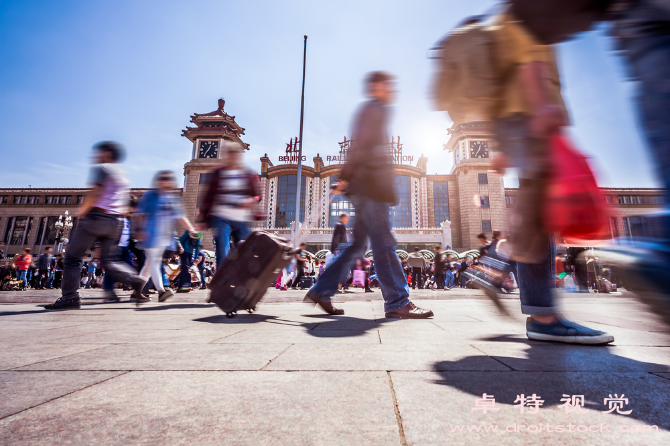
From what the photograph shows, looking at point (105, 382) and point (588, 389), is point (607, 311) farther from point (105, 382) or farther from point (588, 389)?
point (105, 382)

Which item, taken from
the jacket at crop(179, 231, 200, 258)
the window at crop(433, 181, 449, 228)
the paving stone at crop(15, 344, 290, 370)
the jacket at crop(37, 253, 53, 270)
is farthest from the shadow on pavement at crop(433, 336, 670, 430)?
the window at crop(433, 181, 449, 228)

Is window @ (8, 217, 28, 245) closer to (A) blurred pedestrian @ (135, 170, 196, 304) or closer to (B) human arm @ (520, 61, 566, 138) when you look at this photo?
(A) blurred pedestrian @ (135, 170, 196, 304)

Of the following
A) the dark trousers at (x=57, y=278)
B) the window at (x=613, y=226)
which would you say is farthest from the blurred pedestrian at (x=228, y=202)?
the dark trousers at (x=57, y=278)

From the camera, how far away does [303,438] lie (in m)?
0.60

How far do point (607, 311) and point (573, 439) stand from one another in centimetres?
305

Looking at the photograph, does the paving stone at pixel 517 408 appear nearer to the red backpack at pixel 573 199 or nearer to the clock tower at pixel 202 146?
the red backpack at pixel 573 199

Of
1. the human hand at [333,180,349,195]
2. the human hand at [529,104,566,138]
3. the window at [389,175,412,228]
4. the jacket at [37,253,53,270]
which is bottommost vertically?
the jacket at [37,253,53,270]

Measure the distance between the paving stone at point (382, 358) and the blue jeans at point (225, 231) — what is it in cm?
242

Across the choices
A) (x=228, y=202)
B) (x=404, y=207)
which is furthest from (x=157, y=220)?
(x=404, y=207)

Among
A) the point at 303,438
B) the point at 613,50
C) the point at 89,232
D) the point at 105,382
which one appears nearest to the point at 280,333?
the point at 105,382

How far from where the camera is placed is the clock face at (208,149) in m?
41.0

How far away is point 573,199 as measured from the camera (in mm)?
1275

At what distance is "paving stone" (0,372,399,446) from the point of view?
0.60 meters

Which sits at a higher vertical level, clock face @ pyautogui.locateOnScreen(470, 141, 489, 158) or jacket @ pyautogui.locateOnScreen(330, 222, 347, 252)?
clock face @ pyautogui.locateOnScreen(470, 141, 489, 158)
